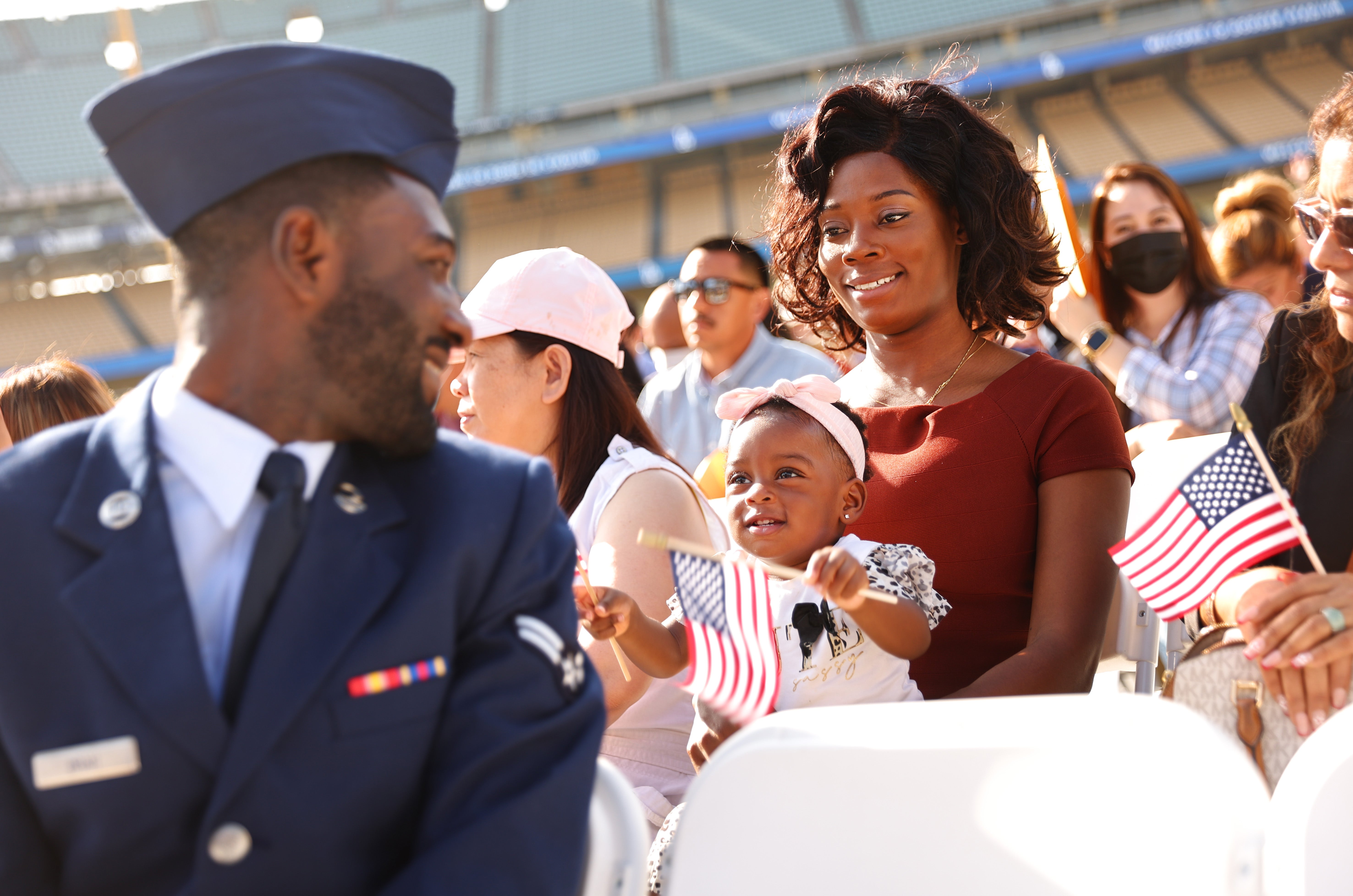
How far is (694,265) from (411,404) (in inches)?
150

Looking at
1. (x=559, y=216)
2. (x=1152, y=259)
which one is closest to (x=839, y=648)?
(x=1152, y=259)

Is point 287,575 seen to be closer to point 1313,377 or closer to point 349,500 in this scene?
point 349,500

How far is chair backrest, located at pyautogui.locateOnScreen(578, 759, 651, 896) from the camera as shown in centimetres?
124

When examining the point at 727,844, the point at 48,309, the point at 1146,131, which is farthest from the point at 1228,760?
the point at 48,309

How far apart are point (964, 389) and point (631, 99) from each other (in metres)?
22.0

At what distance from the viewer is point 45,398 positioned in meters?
3.05

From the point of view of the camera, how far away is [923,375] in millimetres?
2373

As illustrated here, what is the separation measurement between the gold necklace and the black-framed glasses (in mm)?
2537

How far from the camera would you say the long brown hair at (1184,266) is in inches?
144

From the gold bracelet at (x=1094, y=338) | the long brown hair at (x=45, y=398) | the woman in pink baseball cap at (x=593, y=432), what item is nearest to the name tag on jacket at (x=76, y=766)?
the woman in pink baseball cap at (x=593, y=432)

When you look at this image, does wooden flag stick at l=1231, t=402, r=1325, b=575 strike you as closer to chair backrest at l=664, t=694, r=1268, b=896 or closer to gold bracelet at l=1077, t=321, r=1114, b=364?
chair backrest at l=664, t=694, r=1268, b=896

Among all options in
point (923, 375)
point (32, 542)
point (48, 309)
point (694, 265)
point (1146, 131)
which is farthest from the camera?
point (48, 309)

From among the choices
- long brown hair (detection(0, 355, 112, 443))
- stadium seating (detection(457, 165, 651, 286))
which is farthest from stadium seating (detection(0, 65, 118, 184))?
long brown hair (detection(0, 355, 112, 443))

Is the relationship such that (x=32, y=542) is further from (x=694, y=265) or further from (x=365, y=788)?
(x=694, y=265)
